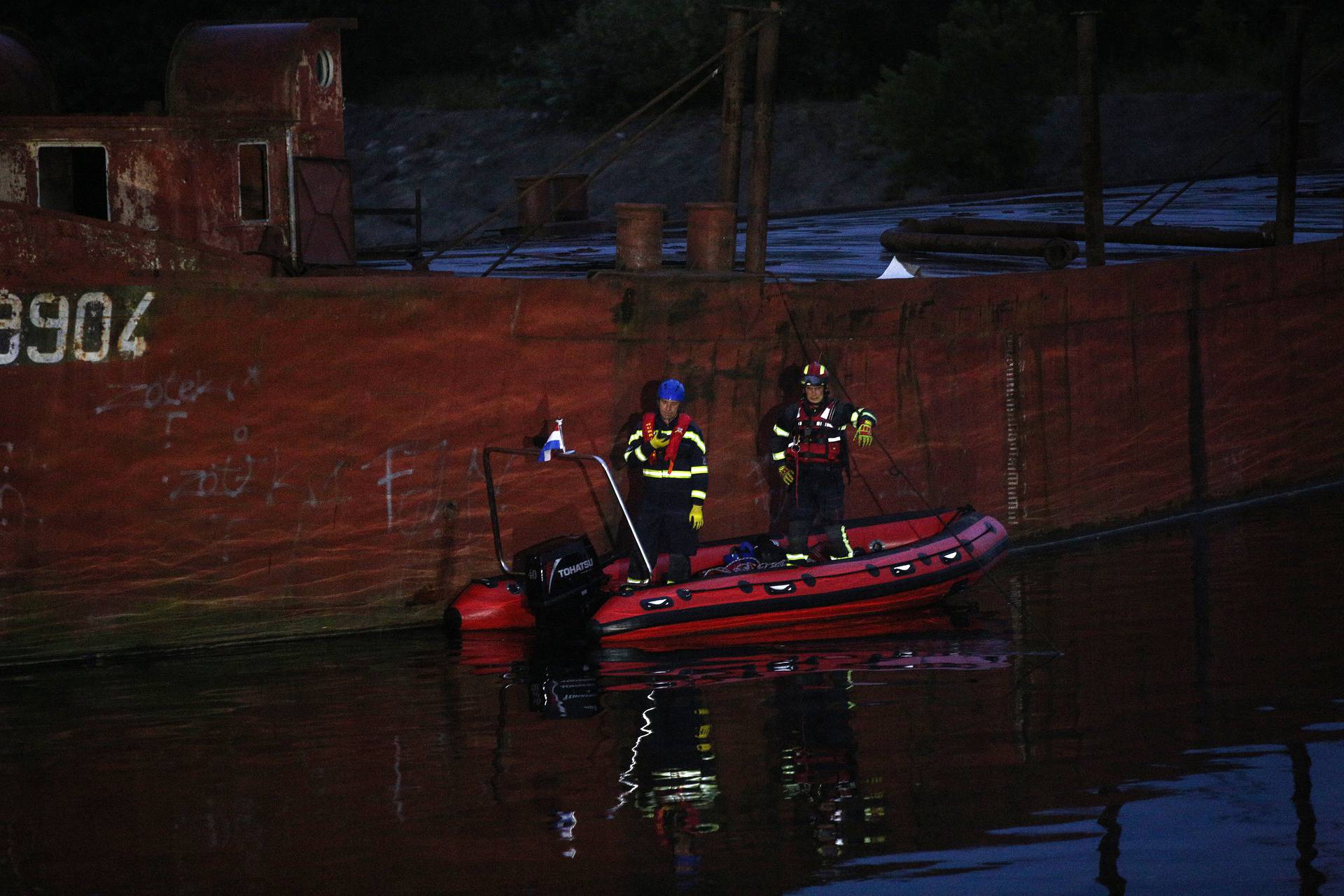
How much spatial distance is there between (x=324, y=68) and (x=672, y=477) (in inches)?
182

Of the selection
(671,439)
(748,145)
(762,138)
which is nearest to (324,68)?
(762,138)

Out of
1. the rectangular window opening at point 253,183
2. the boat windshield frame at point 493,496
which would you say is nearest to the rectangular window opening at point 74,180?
the rectangular window opening at point 253,183

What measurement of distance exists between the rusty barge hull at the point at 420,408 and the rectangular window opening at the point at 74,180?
2101 mm

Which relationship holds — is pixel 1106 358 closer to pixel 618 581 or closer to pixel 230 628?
pixel 618 581

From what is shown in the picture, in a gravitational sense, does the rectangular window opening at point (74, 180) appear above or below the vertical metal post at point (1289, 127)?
below

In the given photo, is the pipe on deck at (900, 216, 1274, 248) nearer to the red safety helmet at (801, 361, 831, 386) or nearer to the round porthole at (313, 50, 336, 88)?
the red safety helmet at (801, 361, 831, 386)

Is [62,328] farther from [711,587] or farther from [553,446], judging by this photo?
[711,587]

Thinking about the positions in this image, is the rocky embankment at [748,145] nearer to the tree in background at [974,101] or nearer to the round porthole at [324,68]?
the tree in background at [974,101]

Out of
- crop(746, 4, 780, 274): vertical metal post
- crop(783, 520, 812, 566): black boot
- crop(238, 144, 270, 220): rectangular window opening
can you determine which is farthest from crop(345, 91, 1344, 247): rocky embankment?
crop(783, 520, 812, 566): black boot

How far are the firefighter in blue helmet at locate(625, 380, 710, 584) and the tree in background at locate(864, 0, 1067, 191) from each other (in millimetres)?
24856

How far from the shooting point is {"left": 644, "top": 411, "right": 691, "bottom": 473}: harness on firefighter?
12.8 m

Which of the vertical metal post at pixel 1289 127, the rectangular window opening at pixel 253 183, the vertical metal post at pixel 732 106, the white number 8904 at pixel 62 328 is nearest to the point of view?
the white number 8904 at pixel 62 328

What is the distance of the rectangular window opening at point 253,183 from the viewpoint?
13734 mm

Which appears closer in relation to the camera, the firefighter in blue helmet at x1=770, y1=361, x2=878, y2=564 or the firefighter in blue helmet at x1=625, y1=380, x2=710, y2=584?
the firefighter in blue helmet at x1=625, y1=380, x2=710, y2=584
